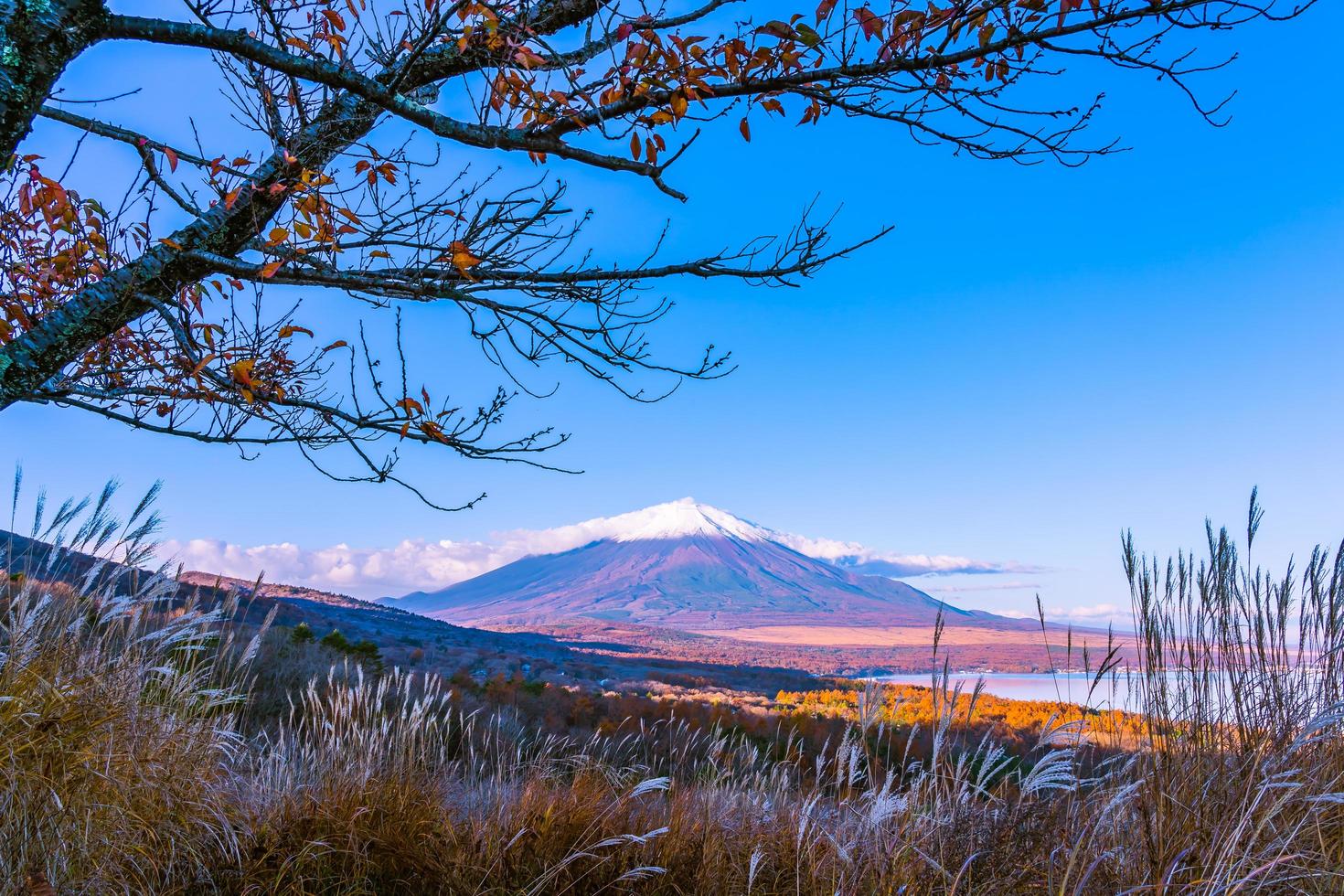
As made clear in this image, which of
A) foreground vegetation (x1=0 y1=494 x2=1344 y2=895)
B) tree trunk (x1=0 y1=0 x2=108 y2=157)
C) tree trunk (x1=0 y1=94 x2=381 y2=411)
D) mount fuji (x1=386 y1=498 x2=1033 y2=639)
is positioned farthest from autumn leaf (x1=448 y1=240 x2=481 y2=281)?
mount fuji (x1=386 y1=498 x2=1033 y2=639)

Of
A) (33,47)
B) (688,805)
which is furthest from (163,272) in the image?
(688,805)

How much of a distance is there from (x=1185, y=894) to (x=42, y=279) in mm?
6296

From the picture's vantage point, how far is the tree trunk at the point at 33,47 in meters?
2.64

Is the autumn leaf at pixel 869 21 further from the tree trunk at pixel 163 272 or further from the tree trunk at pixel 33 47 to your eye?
the tree trunk at pixel 33 47

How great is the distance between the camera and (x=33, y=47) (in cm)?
268

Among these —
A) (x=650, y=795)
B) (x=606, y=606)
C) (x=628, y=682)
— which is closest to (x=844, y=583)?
(x=606, y=606)

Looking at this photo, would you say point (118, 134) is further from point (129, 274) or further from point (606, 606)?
point (606, 606)

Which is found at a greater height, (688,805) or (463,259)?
(463,259)

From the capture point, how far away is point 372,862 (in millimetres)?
3250

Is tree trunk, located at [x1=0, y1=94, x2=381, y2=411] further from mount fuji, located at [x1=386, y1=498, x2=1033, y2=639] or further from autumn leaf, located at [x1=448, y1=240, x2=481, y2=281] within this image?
mount fuji, located at [x1=386, y1=498, x2=1033, y2=639]

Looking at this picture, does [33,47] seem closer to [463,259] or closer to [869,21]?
[463,259]

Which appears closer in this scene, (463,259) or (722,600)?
(463,259)

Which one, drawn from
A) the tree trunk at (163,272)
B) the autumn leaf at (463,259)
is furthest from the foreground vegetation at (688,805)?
the autumn leaf at (463,259)

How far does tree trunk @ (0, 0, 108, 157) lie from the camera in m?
2.64
